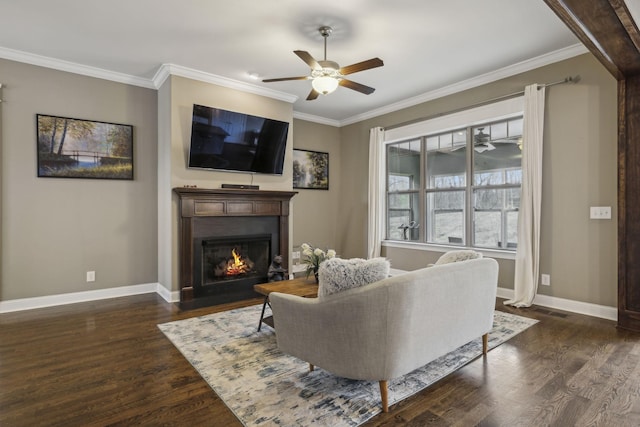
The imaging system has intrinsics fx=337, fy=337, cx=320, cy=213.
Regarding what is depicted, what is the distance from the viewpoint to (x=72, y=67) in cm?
399

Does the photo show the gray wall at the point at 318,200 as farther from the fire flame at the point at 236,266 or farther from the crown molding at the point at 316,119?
the fire flame at the point at 236,266

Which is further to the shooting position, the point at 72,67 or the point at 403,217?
the point at 403,217

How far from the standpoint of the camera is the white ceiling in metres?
2.87

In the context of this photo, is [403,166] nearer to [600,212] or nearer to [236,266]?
[600,212]

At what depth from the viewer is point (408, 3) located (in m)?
2.81

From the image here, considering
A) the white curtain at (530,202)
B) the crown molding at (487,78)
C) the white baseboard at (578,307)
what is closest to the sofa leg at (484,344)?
the white curtain at (530,202)

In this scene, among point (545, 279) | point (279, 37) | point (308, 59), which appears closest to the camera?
point (308, 59)

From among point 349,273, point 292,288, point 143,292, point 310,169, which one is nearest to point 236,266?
point 143,292

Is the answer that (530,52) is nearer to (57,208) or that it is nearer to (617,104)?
(617,104)

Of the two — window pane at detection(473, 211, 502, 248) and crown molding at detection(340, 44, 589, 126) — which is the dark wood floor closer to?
window pane at detection(473, 211, 502, 248)

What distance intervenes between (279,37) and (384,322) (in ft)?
9.53

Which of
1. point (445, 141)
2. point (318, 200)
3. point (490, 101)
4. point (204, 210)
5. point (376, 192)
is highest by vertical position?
point (490, 101)

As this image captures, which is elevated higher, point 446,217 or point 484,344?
point 446,217

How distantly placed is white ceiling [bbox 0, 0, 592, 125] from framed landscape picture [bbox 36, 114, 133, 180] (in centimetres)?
67
